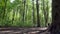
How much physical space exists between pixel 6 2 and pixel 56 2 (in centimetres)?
1550

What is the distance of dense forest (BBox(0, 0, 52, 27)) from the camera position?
20125 millimetres

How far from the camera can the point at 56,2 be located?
496 centimetres

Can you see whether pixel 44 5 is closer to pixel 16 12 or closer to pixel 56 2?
pixel 16 12

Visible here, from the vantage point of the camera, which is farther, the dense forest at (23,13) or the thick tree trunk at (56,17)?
the dense forest at (23,13)

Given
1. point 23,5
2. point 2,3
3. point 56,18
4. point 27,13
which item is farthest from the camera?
point 27,13

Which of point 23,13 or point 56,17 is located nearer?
point 56,17

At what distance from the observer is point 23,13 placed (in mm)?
20719

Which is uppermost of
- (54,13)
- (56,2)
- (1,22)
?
(56,2)

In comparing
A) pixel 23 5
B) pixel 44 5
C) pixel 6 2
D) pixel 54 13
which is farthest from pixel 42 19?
pixel 54 13

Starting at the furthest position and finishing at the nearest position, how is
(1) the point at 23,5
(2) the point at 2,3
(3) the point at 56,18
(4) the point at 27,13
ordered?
(4) the point at 27,13 → (1) the point at 23,5 → (2) the point at 2,3 → (3) the point at 56,18

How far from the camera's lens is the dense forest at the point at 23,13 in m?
20.1

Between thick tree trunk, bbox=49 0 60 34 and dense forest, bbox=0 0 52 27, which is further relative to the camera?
dense forest, bbox=0 0 52 27

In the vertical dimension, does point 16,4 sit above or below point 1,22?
above

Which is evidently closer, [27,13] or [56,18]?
[56,18]
